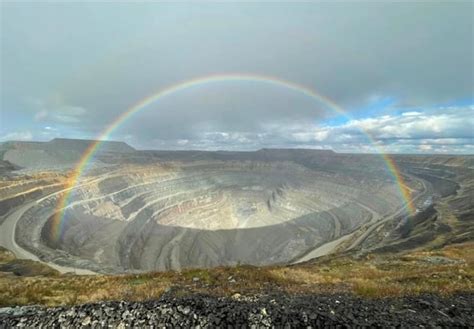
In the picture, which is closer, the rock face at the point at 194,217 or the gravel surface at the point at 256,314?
the gravel surface at the point at 256,314

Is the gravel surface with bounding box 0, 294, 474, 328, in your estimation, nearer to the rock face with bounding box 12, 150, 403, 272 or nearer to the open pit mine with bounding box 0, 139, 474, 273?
the open pit mine with bounding box 0, 139, 474, 273

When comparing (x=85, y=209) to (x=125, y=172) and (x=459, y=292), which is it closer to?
(x=125, y=172)

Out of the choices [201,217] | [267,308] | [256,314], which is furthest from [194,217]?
[256,314]

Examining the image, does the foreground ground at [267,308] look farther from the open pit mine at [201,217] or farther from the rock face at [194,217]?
the rock face at [194,217]

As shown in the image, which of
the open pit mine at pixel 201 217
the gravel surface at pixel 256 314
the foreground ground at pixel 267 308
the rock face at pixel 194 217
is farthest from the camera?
the rock face at pixel 194 217

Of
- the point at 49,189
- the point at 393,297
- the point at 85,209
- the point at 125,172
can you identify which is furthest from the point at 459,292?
the point at 125,172

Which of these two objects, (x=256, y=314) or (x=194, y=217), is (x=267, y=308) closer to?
(x=256, y=314)

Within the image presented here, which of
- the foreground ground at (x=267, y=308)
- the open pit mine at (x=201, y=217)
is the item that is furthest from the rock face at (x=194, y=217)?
the foreground ground at (x=267, y=308)

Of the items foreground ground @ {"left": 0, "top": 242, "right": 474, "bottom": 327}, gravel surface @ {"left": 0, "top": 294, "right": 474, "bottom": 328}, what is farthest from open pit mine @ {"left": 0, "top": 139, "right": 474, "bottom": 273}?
gravel surface @ {"left": 0, "top": 294, "right": 474, "bottom": 328}

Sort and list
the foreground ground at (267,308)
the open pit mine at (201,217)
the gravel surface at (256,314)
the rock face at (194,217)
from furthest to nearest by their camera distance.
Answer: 1. the rock face at (194,217)
2. the open pit mine at (201,217)
3. the foreground ground at (267,308)
4. the gravel surface at (256,314)
